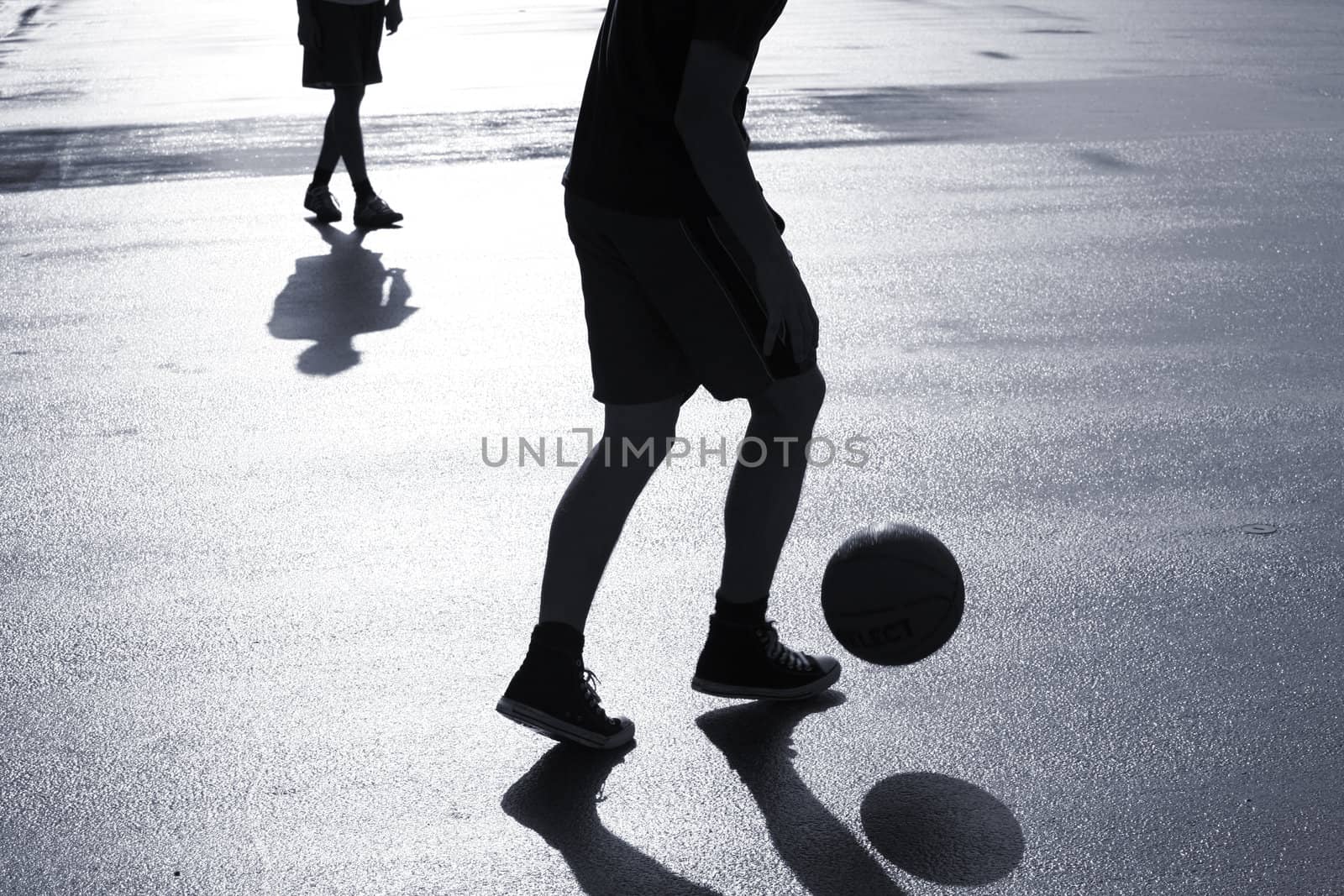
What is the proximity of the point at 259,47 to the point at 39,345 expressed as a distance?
1243cm

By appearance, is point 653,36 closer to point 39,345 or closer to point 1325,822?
point 1325,822

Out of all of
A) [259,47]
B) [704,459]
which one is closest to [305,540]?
[704,459]

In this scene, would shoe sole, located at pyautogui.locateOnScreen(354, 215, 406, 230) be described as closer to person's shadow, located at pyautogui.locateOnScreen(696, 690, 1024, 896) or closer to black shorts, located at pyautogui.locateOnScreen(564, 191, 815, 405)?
black shorts, located at pyautogui.locateOnScreen(564, 191, 815, 405)

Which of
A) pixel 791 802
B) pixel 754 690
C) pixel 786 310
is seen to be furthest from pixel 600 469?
pixel 791 802

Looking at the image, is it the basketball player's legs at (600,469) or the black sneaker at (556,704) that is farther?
the black sneaker at (556,704)

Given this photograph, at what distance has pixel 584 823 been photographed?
340cm

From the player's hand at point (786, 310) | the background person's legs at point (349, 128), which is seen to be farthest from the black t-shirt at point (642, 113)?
the background person's legs at point (349, 128)

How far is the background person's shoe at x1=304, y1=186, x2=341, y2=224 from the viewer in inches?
378

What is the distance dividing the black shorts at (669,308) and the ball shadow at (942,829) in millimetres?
923

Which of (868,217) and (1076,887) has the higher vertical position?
(1076,887)

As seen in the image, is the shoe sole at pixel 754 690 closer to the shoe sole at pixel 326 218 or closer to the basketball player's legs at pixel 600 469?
the basketball player's legs at pixel 600 469

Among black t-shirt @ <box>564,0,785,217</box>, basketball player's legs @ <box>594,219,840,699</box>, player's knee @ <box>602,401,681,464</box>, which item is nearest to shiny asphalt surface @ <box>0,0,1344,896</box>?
basketball player's legs @ <box>594,219,840,699</box>

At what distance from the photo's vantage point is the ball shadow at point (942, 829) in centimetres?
322

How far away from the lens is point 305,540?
16.5 feet
